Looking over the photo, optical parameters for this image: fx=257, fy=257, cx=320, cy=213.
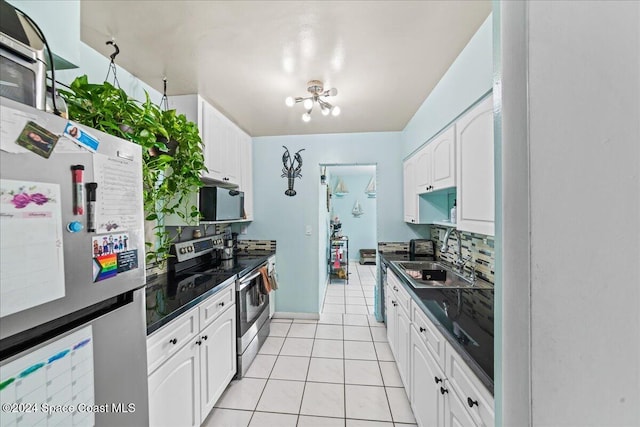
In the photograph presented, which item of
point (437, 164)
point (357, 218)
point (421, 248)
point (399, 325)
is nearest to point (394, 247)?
point (421, 248)

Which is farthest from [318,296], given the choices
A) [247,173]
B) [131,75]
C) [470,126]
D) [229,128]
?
[131,75]

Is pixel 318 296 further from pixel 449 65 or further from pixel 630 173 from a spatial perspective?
pixel 630 173

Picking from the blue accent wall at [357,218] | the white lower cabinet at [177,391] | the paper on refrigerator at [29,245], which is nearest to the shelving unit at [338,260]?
the blue accent wall at [357,218]

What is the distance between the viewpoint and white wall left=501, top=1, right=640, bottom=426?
31 centimetres

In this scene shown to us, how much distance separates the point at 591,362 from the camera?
1.02 ft

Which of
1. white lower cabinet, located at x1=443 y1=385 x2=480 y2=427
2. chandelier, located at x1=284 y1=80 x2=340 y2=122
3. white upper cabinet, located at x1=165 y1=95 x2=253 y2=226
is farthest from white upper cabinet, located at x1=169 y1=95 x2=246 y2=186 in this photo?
white lower cabinet, located at x1=443 y1=385 x2=480 y2=427

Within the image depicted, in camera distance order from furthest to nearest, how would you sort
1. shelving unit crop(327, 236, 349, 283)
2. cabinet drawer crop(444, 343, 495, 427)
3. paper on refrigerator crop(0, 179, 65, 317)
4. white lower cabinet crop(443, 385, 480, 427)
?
shelving unit crop(327, 236, 349, 283) → white lower cabinet crop(443, 385, 480, 427) → cabinet drawer crop(444, 343, 495, 427) → paper on refrigerator crop(0, 179, 65, 317)

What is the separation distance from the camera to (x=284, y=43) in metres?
1.58

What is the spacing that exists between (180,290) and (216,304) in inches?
10.0

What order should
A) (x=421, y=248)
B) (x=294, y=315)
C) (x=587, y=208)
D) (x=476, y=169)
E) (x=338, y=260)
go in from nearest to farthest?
(x=587, y=208)
(x=476, y=169)
(x=421, y=248)
(x=294, y=315)
(x=338, y=260)

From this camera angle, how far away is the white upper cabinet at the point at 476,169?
4.46 feet

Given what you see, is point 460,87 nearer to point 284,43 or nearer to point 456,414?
point 284,43

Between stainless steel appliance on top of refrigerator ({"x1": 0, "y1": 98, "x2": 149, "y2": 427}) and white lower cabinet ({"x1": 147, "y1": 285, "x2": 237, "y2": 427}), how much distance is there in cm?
35

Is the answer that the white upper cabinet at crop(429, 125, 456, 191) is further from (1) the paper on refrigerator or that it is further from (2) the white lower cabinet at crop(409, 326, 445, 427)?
(1) the paper on refrigerator
